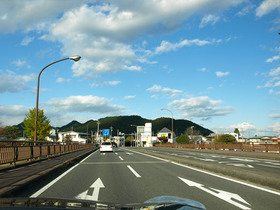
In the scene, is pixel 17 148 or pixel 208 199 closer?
pixel 208 199

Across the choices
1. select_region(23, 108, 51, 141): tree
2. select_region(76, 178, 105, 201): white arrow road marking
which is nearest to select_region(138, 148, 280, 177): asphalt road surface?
select_region(76, 178, 105, 201): white arrow road marking

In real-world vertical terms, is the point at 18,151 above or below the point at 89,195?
above

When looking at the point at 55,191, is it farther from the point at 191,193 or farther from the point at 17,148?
the point at 17,148

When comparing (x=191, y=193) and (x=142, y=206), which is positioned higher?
(x=142, y=206)

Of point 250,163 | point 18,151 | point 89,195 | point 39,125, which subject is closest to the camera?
point 89,195

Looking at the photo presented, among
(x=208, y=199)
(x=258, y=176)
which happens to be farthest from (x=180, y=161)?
(x=208, y=199)

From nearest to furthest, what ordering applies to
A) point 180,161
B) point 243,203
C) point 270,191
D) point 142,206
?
point 142,206 → point 243,203 → point 270,191 → point 180,161

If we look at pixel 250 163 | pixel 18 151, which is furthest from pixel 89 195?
pixel 250 163

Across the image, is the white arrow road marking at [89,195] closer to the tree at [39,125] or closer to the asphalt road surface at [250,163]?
the asphalt road surface at [250,163]

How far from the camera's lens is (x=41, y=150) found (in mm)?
14641

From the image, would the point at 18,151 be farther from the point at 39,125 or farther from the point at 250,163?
the point at 39,125

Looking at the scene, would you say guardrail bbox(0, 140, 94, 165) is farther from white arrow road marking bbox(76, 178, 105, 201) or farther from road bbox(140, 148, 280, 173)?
road bbox(140, 148, 280, 173)

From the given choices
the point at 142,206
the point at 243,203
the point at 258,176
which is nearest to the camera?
the point at 142,206

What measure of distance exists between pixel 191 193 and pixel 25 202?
14.3 feet
